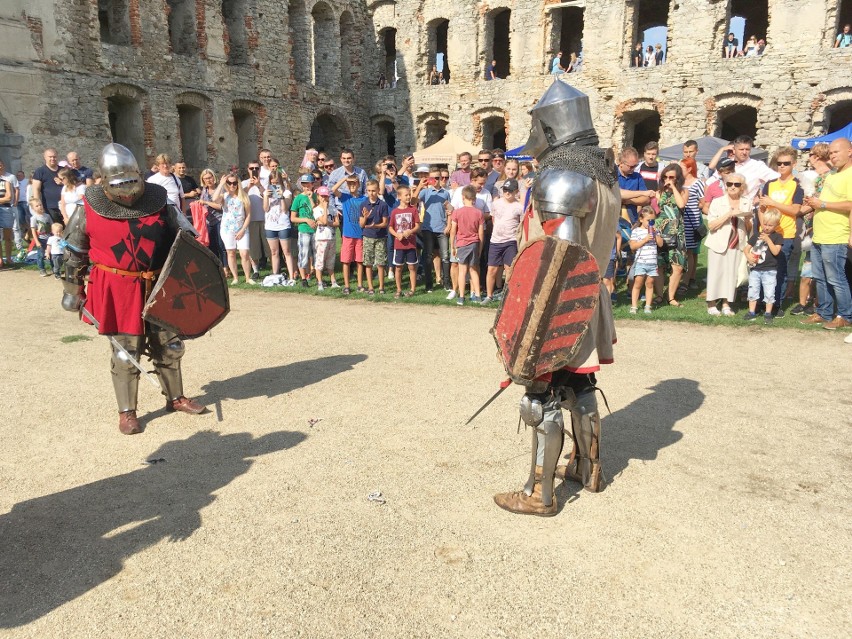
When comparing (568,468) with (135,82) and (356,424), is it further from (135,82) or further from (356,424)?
(135,82)

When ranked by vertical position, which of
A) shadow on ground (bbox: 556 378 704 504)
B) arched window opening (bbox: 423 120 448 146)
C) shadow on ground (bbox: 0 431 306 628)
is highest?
arched window opening (bbox: 423 120 448 146)

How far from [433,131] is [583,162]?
22022 mm

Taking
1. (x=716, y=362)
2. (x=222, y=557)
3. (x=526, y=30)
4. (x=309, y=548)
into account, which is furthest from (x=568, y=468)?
(x=526, y=30)

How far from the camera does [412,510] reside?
10.9 feet

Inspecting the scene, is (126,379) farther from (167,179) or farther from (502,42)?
(502,42)

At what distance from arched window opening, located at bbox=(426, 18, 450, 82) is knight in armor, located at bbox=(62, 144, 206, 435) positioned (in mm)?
20610

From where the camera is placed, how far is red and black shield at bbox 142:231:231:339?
4270 mm

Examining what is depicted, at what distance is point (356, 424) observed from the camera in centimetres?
452

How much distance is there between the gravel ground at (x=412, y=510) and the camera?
→ 8.40ft

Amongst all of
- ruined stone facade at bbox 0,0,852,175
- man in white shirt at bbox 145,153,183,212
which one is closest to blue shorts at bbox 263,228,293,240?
man in white shirt at bbox 145,153,183,212

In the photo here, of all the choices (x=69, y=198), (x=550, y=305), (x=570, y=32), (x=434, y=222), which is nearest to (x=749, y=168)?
(x=434, y=222)

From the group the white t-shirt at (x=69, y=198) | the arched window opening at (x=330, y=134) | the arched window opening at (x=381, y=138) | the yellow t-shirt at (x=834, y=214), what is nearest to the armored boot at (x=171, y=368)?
the yellow t-shirt at (x=834, y=214)

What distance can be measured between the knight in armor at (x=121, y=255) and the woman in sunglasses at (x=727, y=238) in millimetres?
6268

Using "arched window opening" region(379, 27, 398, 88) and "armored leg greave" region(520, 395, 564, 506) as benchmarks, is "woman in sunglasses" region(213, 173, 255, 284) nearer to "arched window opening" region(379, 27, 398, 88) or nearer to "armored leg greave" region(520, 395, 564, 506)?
"armored leg greave" region(520, 395, 564, 506)
